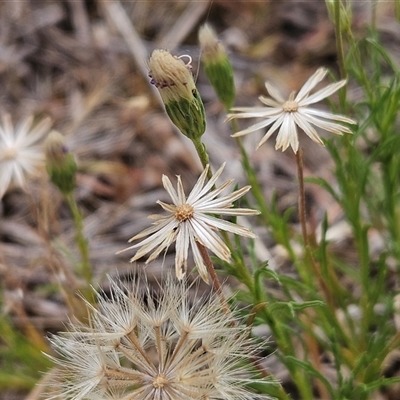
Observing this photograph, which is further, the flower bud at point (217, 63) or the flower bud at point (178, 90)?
the flower bud at point (217, 63)

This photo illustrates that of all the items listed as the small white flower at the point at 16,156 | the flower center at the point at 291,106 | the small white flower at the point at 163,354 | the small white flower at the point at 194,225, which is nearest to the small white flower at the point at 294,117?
the flower center at the point at 291,106

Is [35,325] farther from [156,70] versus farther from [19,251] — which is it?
[156,70]

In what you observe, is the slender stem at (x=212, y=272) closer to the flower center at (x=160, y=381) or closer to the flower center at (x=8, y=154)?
the flower center at (x=160, y=381)

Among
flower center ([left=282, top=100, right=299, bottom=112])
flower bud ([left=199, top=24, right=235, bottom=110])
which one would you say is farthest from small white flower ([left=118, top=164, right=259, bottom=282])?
flower bud ([left=199, top=24, right=235, bottom=110])

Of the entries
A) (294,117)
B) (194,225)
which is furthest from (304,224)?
(194,225)

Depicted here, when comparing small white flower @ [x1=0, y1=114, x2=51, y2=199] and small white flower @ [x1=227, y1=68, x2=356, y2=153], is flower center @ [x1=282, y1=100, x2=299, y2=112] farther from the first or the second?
small white flower @ [x1=0, y1=114, x2=51, y2=199]

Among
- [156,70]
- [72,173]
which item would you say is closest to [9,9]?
[72,173]
